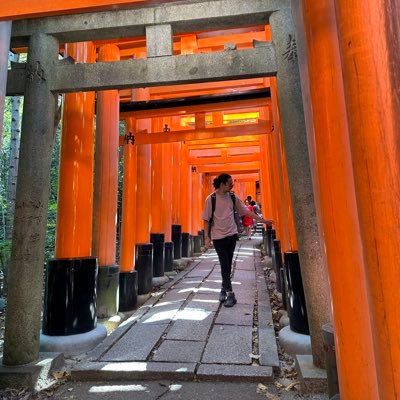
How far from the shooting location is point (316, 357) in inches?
107

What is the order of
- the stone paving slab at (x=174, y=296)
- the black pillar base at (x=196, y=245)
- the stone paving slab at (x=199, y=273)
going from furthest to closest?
the black pillar base at (x=196, y=245), the stone paving slab at (x=199, y=273), the stone paving slab at (x=174, y=296)

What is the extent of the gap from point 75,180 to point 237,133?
333cm

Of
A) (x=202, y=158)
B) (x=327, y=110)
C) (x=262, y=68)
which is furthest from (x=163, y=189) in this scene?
(x=327, y=110)

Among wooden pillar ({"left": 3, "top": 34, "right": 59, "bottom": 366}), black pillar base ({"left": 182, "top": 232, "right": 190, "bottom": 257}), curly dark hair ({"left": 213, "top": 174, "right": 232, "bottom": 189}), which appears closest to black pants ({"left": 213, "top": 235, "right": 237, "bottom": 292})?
curly dark hair ({"left": 213, "top": 174, "right": 232, "bottom": 189})

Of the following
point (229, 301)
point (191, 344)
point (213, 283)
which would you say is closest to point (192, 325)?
point (191, 344)

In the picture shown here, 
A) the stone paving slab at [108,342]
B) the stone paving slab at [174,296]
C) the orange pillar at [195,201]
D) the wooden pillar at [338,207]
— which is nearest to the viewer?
the wooden pillar at [338,207]

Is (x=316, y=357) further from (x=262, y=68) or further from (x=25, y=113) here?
(x=25, y=113)

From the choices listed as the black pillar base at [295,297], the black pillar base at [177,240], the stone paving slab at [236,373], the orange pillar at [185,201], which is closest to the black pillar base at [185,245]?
the orange pillar at [185,201]

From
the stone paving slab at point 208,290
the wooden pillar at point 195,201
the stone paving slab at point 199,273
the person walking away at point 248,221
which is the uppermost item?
the wooden pillar at point 195,201

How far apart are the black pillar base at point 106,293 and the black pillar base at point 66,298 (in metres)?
1.03

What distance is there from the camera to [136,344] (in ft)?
11.4

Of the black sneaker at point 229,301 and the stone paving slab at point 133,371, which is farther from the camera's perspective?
the black sneaker at point 229,301

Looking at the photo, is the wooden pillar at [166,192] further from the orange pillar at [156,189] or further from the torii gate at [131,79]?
the torii gate at [131,79]

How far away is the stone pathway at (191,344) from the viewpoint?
286 cm
